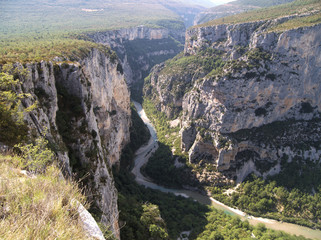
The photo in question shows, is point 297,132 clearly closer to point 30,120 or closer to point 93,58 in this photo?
point 93,58

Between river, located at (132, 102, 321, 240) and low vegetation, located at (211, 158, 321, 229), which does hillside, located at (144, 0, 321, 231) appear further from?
river, located at (132, 102, 321, 240)

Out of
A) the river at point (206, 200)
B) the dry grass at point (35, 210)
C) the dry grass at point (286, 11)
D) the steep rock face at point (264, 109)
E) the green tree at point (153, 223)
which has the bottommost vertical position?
the river at point (206, 200)

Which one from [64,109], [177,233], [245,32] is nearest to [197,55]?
[245,32]

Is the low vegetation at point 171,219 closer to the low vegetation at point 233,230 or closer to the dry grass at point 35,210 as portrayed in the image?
the low vegetation at point 233,230

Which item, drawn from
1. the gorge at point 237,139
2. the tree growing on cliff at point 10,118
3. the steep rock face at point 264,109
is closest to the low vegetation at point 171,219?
the gorge at point 237,139

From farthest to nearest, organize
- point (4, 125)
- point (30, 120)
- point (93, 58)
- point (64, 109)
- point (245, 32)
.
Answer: point (245, 32)
point (93, 58)
point (64, 109)
point (30, 120)
point (4, 125)

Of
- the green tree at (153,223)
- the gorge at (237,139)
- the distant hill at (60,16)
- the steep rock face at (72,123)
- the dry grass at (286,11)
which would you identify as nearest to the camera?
the steep rock face at (72,123)
